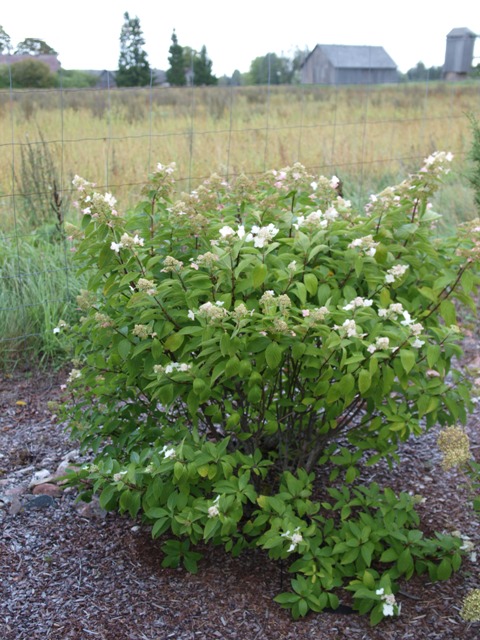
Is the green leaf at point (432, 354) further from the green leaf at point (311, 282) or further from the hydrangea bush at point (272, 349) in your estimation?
the green leaf at point (311, 282)

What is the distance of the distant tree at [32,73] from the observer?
9.55 meters

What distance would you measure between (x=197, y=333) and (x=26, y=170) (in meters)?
4.10

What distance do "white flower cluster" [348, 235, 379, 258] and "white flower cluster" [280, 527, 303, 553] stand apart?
944mm

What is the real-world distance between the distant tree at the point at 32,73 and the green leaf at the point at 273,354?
27.8 ft

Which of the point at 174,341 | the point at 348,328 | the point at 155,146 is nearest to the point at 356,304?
the point at 348,328

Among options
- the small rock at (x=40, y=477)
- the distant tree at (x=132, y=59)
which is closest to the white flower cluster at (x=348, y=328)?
the small rock at (x=40, y=477)

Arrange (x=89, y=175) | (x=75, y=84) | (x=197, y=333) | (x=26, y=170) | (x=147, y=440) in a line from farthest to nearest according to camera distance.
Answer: (x=75, y=84), (x=89, y=175), (x=26, y=170), (x=147, y=440), (x=197, y=333)

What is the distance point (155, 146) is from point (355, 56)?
639 centimetres

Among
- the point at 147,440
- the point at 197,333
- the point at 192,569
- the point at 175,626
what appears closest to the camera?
the point at 197,333

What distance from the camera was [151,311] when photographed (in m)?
2.32

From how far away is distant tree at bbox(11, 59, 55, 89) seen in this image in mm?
9555

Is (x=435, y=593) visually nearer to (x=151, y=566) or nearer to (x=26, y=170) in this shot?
(x=151, y=566)

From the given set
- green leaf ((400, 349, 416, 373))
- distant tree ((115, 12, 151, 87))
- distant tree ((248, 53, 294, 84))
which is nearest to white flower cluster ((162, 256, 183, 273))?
green leaf ((400, 349, 416, 373))

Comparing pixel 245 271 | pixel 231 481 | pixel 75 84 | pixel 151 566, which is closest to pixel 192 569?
pixel 151 566
